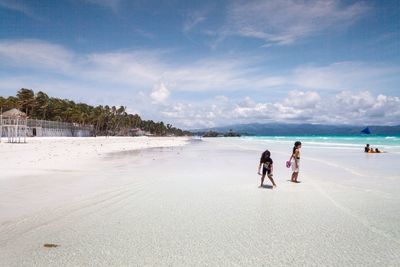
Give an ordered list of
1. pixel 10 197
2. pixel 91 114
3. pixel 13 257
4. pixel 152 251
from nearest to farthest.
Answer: pixel 13 257
pixel 152 251
pixel 10 197
pixel 91 114

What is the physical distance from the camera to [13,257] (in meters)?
5.05

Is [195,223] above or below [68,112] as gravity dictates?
below

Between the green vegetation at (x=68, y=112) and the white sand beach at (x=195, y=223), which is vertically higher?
the green vegetation at (x=68, y=112)

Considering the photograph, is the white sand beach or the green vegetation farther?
the green vegetation

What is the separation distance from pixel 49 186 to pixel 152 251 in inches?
290

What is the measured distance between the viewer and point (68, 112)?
112938 mm

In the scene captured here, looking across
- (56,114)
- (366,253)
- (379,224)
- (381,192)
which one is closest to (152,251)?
(366,253)

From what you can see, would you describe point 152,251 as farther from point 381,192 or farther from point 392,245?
point 381,192

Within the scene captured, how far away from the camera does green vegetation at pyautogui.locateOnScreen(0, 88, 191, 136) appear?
316 feet

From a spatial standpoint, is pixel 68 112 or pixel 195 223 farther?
pixel 68 112

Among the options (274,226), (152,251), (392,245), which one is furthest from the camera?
(274,226)

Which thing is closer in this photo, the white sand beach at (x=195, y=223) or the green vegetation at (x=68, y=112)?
the white sand beach at (x=195, y=223)

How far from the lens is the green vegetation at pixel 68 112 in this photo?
316ft

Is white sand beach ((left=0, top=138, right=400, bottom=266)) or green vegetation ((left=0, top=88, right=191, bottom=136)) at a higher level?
green vegetation ((left=0, top=88, right=191, bottom=136))
